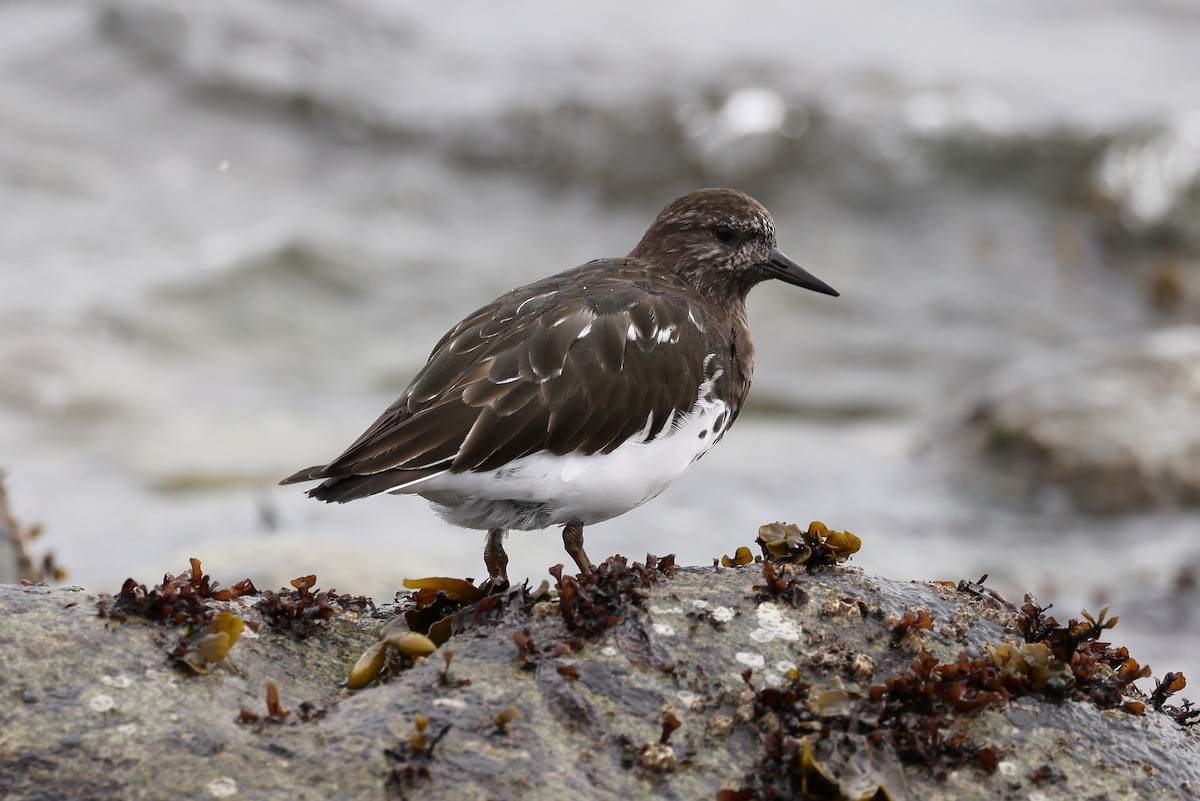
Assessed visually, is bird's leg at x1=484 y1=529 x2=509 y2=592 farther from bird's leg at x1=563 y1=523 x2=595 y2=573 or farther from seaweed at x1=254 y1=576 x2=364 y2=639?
seaweed at x1=254 y1=576 x2=364 y2=639

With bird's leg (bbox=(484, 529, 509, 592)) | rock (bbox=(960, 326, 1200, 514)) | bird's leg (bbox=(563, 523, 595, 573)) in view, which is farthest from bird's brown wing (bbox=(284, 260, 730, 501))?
rock (bbox=(960, 326, 1200, 514))

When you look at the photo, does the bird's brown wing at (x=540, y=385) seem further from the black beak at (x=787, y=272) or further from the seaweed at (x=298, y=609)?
the black beak at (x=787, y=272)

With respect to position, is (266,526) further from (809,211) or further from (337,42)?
(337,42)

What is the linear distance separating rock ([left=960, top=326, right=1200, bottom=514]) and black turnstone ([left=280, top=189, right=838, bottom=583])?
15.1ft

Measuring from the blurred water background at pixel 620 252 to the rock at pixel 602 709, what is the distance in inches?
133

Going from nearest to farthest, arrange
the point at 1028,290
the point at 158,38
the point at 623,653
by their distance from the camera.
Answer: the point at 623,653 < the point at 1028,290 < the point at 158,38

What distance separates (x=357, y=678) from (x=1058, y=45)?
17846mm

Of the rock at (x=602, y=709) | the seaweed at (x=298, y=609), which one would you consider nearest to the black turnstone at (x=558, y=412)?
the seaweed at (x=298, y=609)

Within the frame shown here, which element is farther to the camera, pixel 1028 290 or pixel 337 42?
pixel 337 42

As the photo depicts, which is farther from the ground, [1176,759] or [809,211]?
[809,211]

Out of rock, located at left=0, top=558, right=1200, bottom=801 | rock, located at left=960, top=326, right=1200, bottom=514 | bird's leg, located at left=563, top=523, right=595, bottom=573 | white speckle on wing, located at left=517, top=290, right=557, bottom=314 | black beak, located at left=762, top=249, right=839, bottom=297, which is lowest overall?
rock, located at left=0, top=558, right=1200, bottom=801

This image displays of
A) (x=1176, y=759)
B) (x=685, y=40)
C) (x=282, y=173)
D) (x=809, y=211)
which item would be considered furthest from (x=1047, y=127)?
(x=1176, y=759)

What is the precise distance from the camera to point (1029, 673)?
3.13 metres

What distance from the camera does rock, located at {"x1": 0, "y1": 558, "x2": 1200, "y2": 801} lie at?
2668 mm
